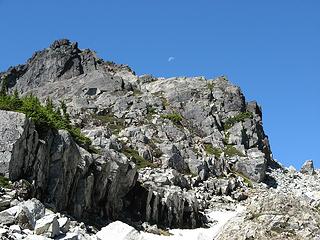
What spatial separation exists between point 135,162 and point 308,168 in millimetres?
66239

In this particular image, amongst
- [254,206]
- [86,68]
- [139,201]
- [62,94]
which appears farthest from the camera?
[86,68]

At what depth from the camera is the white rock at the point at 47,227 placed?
29078 mm

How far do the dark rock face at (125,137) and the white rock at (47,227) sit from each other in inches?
609

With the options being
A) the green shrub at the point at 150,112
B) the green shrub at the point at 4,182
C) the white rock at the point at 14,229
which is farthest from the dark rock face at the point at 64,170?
the green shrub at the point at 150,112

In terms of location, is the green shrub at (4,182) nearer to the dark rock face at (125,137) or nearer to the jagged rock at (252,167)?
the dark rock face at (125,137)

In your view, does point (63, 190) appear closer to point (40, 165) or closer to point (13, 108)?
point (40, 165)

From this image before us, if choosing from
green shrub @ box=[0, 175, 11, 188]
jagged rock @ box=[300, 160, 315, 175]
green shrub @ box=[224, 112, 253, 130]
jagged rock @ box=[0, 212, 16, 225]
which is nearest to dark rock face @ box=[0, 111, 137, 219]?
green shrub @ box=[0, 175, 11, 188]

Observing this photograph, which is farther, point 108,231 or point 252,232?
point 108,231

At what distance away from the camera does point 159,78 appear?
7072 inches

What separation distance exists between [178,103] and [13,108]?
335ft

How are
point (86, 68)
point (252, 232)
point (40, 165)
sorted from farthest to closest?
point (86, 68), point (40, 165), point (252, 232)

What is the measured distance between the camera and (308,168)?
143000 millimetres

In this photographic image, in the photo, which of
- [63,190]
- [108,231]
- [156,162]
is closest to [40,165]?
[63,190]

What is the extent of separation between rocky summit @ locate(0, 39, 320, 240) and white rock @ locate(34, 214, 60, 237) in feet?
0.22
